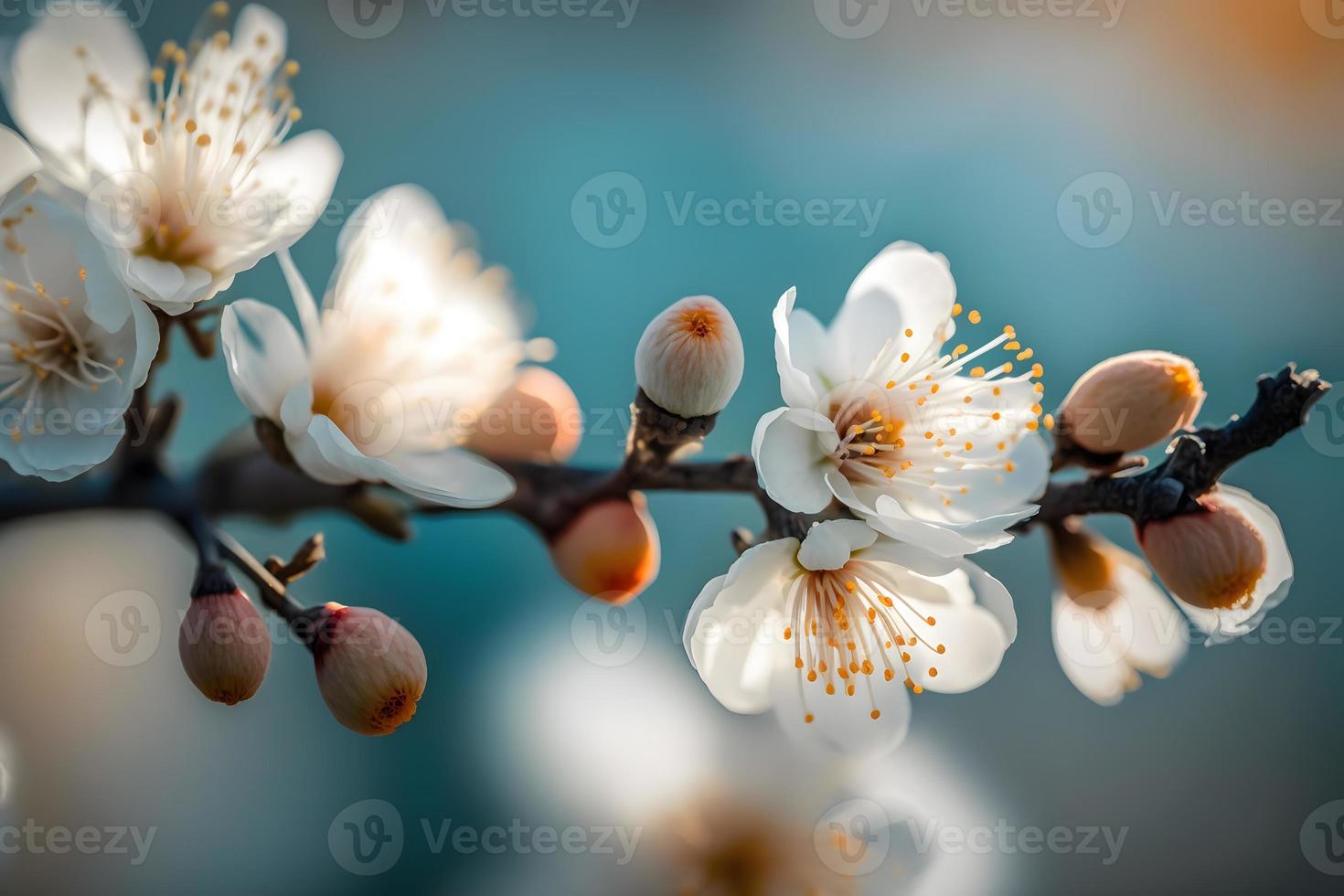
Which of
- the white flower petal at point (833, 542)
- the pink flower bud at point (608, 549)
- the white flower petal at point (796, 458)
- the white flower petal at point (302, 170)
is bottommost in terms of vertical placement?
the pink flower bud at point (608, 549)

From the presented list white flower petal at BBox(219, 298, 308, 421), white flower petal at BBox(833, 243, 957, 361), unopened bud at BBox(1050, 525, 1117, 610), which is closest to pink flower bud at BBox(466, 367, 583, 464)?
white flower petal at BBox(219, 298, 308, 421)

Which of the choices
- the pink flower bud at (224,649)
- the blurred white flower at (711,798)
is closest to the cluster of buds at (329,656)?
the pink flower bud at (224,649)

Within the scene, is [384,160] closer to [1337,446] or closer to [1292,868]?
[1337,446]

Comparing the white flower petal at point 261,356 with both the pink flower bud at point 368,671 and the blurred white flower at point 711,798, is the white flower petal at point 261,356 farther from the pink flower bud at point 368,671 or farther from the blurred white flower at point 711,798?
the blurred white flower at point 711,798

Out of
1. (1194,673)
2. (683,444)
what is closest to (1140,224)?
(1194,673)

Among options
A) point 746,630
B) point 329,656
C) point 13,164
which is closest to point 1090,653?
point 746,630

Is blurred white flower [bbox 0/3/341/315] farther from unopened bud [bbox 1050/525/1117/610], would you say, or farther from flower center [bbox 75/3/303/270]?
unopened bud [bbox 1050/525/1117/610]
